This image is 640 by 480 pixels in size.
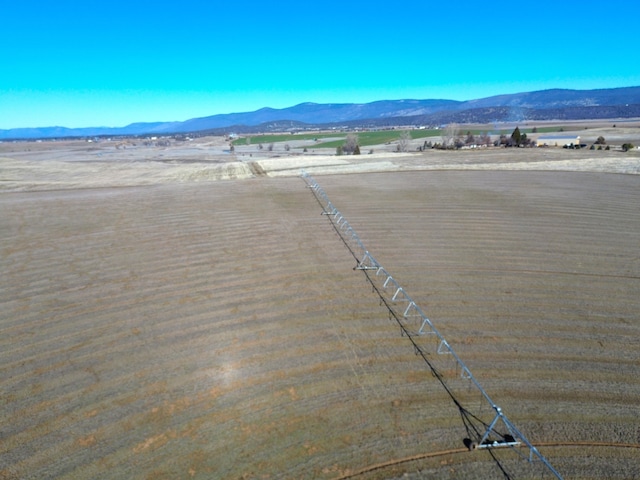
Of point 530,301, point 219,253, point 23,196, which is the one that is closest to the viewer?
point 530,301

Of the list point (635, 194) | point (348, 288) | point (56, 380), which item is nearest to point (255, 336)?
point (348, 288)

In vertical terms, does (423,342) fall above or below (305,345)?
below

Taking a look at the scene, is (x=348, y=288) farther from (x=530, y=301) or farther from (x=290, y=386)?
(x=530, y=301)
